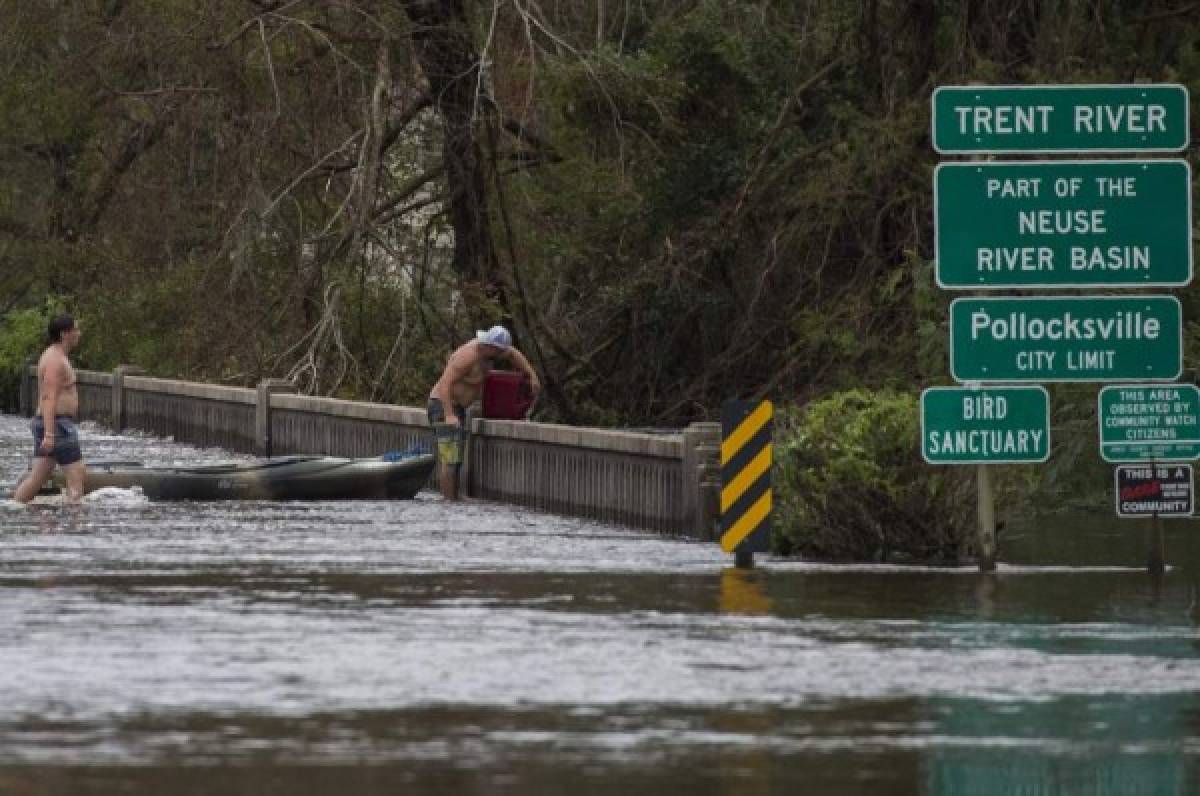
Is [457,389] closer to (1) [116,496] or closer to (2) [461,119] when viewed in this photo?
(1) [116,496]

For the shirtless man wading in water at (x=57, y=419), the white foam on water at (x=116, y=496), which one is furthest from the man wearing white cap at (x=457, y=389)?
the shirtless man wading in water at (x=57, y=419)

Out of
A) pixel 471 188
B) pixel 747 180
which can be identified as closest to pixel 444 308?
pixel 471 188

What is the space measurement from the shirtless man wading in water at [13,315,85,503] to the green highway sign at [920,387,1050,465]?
892cm

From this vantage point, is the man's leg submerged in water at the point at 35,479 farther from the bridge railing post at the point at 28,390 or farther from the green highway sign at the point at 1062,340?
the bridge railing post at the point at 28,390

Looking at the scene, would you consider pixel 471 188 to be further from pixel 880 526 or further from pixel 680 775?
pixel 680 775

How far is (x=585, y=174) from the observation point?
40562 mm

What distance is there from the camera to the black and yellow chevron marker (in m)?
20.2

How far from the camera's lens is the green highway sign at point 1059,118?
64.9ft

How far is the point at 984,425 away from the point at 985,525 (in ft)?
2.25

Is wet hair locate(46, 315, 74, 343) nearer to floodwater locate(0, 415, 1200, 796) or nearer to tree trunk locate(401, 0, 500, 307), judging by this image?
floodwater locate(0, 415, 1200, 796)

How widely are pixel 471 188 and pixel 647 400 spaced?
13.4 ft

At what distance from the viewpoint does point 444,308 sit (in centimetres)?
3972

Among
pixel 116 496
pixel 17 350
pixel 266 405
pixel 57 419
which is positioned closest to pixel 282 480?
pixel 116 496

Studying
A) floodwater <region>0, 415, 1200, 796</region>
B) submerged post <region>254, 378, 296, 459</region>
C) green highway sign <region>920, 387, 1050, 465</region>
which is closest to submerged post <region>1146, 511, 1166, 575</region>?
floodwater <region>0, 415, 1200, 796</region>
